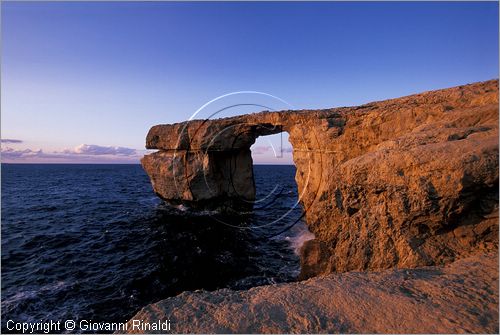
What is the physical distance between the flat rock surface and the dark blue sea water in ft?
22.5

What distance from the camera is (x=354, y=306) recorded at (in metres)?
4.40

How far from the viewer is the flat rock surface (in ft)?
12.9

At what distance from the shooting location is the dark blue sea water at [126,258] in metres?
10.6

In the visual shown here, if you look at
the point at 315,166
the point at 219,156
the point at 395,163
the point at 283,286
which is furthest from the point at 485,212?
the point at 219,156

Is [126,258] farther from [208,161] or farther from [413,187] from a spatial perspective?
[413,187]

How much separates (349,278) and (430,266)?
2.28 meters

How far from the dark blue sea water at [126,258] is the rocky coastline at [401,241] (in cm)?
466

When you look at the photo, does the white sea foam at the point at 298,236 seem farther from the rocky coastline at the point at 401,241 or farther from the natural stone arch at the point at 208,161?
the rocky coastline at the point at 401,241

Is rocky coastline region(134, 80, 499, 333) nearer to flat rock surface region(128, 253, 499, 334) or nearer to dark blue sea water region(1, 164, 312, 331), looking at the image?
flat rock surface region(128, 253, 499, 334)

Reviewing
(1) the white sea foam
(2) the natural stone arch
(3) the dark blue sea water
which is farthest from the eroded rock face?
(2) the natural stone arch

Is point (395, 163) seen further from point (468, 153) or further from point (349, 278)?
point (349, 278)

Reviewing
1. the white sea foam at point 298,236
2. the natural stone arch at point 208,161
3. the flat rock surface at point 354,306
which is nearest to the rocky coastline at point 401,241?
the flat rock surface at point 354,306

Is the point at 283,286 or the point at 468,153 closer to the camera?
the point at 283,286

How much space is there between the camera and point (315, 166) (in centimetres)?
1620
